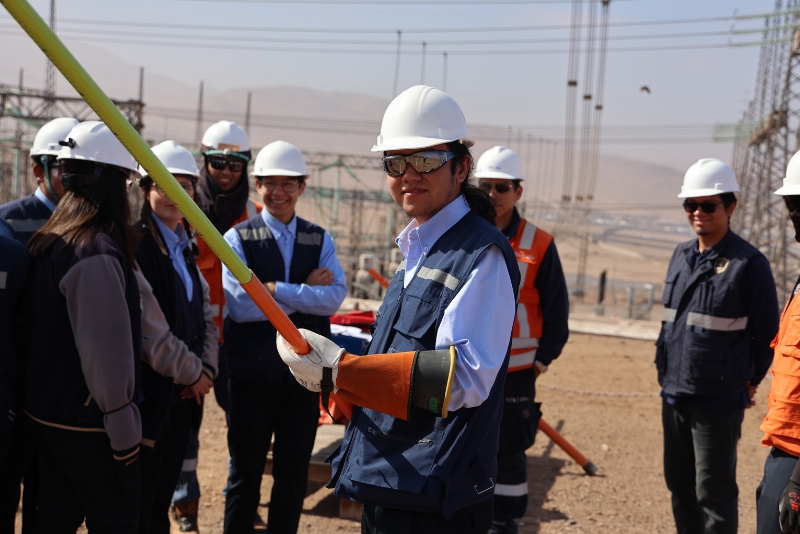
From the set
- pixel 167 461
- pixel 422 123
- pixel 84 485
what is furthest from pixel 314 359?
pixel 167 461

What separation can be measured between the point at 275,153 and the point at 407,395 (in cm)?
275

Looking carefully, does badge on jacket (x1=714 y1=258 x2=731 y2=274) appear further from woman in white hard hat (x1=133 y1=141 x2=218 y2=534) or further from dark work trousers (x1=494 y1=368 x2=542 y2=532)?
woman in white hard hat (x1=133 y1=141 x2=218 y2=534)

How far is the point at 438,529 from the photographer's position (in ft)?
8.34

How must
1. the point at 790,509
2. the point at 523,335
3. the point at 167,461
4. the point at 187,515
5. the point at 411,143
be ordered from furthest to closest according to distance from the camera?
1. the point at 187,515
2. the point at 523,335
3. the point at 167,461
4. the point at 790,509
5. the point at 411,143

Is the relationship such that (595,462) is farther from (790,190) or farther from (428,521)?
(428,521)

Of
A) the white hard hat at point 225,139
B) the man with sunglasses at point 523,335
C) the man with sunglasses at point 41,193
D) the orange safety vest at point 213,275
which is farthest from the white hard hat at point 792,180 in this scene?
the white hard hat at point 225,139

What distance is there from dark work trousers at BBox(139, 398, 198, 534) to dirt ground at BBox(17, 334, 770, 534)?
1031mm

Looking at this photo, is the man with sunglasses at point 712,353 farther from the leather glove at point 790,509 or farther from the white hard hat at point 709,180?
the leather glove at point 790,509

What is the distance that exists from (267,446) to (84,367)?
154 cm

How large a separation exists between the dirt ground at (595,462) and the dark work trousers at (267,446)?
709 mm

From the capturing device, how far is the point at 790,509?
9.77 feet

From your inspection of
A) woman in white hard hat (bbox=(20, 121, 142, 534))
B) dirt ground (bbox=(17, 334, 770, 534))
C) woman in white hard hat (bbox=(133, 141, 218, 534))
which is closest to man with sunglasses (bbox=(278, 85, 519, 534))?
woman in white hard hat (bbox=(20, 121, 142, 534))

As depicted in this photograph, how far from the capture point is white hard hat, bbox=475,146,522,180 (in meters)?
5.09

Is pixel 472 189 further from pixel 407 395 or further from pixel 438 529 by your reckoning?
pixel 438 529
